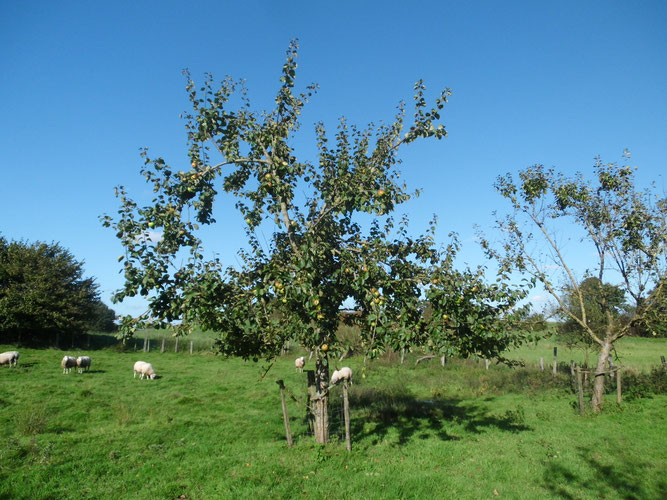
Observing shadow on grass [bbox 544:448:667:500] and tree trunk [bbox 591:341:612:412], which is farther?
tree trunk [bbox 591:341:612:412]

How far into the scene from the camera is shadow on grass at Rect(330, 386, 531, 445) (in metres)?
14.5

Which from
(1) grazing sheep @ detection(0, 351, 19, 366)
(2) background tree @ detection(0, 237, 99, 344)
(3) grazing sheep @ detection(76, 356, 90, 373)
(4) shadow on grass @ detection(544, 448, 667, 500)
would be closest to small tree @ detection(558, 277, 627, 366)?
(4) shadow on grass @ detection(544, 448, 667, 500)

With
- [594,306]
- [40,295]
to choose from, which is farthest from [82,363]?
[594,306]

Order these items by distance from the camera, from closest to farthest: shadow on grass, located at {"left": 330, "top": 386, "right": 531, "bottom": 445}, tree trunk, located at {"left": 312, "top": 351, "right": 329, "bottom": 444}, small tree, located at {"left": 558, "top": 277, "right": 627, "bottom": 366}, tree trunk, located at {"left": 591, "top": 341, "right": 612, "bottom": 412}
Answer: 1. tree trunk, located at {"left": 312, "top": 351, "right": 329, "bottom": 444}
2. shadow on grass, located at {"left": 330, "top": 386, "right": 531, "bottom": 445}
3. tree trunk, located at {"left": 591, "top": 341, "right": 612, "bottom": 412}
4. small tree, located at {"left": 558, "top": 277, "right": 627, "bottom": 366}

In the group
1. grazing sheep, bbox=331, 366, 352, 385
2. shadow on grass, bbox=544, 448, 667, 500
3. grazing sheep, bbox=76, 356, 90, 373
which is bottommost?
shadow on grass, bbox=544, 448, 667, 500

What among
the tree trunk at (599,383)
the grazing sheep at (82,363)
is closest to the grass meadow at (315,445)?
the tree trunk at (599,383)

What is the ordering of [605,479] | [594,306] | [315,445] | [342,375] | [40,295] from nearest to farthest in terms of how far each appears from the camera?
[605,479] < [315,445] < [342,375] < [594,306] < [40,295]

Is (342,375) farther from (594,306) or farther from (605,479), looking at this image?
(594,306)

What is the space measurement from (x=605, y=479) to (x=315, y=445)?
7.48 metres

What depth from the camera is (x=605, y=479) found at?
10203 mm

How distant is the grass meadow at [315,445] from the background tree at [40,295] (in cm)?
1453

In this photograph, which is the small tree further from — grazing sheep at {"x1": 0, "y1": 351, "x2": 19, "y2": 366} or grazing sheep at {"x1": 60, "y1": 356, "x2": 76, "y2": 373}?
grazing sheep at {"x1": 0, "y1": 351, "x2": 19, "y2": 366}

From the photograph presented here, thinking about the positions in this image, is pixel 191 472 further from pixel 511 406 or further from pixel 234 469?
pixel 511 406

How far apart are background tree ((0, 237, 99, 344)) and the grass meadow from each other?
14.5 metres
